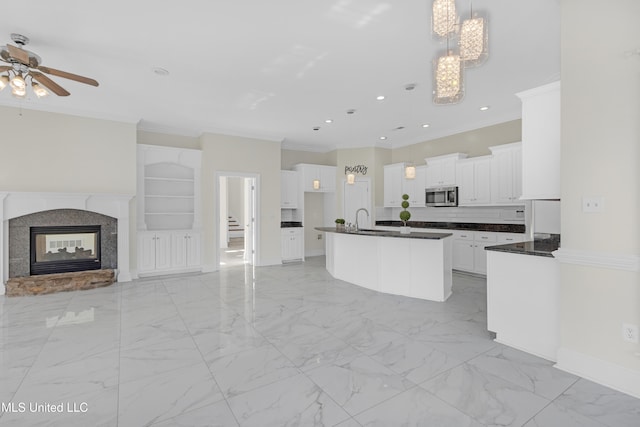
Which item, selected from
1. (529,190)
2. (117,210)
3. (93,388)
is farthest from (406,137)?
(93,388)

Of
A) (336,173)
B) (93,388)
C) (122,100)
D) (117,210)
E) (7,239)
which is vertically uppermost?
(122,100)

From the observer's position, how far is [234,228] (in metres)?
12.2

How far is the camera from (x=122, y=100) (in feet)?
15.7

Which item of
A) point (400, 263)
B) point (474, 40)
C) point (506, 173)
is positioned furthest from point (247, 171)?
point (474, 40)

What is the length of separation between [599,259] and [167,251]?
20.5ft

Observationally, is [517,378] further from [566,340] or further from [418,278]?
[418,278]

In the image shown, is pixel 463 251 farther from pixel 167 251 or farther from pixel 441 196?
pixel 167 251

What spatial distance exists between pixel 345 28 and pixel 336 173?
204 inches

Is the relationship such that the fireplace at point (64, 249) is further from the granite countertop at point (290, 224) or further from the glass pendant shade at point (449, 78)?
the glass pendant shade at point (449, 78)

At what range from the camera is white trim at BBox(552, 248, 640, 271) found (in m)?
2.04

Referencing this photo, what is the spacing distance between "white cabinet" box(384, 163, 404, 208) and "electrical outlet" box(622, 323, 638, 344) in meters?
5.41

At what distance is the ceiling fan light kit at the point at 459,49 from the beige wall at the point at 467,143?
4.33 meters

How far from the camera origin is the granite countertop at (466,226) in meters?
5.34

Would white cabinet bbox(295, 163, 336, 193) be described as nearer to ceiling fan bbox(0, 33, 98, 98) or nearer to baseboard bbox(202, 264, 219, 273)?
baseboard bbox(202, 264, 219, 273)
